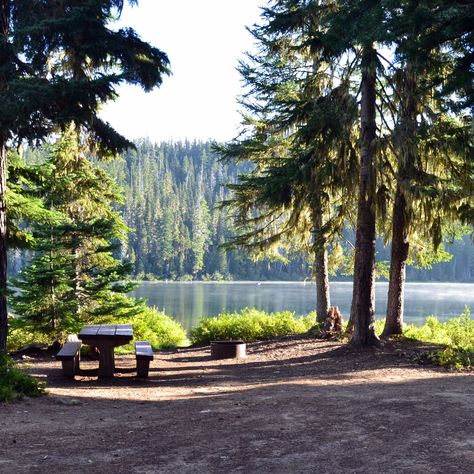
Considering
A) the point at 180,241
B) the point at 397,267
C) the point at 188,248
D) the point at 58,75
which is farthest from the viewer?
the point at 188,248

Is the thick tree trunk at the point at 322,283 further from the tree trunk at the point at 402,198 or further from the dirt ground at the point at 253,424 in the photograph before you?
the dirt ground at the point at 253,424

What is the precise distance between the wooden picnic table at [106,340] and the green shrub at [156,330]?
233 inches

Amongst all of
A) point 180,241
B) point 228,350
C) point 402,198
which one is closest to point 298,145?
point 402,198

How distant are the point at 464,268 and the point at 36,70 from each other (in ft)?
455

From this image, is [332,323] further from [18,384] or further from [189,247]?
[189,247]

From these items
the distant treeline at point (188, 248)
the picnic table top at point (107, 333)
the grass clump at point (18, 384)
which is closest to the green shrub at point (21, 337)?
the picnic table top at point (107, 333)

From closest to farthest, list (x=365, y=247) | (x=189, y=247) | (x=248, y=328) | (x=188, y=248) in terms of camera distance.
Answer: (x=365, y=247), (x=248, y=328), (x=189, y=247), (x=188, y=248)

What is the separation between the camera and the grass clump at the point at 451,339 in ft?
31.9

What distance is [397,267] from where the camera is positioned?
1338 centimetres

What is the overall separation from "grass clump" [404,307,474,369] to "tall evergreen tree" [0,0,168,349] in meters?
6.73

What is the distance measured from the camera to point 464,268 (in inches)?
5330

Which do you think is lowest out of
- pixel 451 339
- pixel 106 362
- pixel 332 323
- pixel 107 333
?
pixel 451 339

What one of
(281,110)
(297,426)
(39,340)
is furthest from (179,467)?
(39,340)

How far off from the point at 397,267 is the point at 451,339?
269 centimetres
